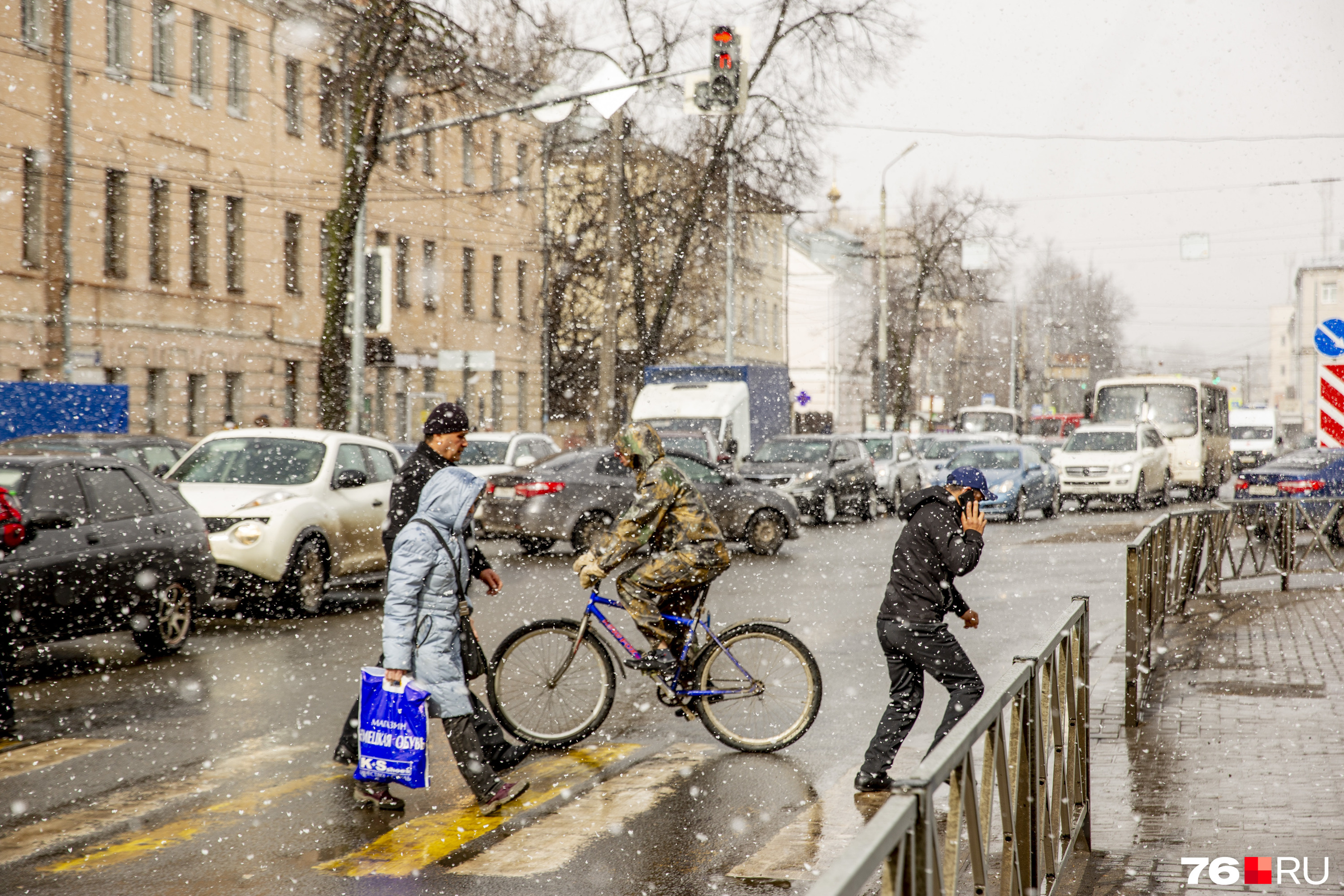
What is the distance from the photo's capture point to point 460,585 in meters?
6.75

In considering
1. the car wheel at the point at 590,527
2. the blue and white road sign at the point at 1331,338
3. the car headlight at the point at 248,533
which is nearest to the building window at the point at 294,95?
the car wheel at the point at 590,527

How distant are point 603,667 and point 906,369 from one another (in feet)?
173

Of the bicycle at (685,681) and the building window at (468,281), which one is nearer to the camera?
the bicycle at (685,681)

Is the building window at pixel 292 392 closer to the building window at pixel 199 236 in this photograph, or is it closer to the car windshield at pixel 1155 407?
the building window at pixel 199 236

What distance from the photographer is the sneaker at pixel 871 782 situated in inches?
271

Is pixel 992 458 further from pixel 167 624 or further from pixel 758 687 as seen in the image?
pixel 758 687

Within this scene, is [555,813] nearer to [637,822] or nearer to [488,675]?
[637,822]

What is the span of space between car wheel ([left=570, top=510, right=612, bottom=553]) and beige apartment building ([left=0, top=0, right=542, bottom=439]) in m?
5.17

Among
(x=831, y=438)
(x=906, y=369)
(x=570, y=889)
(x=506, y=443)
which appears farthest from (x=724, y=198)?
(x=570, y=889)

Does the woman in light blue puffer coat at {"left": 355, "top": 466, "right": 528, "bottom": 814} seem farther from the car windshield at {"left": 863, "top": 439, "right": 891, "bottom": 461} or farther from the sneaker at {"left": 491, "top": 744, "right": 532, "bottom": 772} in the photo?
the car windshield at {"left": 863, "top": 439, "right": 891, "bottom": 461}

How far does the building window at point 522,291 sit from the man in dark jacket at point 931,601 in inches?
1731

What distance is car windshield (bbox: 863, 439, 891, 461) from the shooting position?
3394 cm

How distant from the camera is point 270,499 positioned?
13.9 m

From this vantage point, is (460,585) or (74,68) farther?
(74,68)
